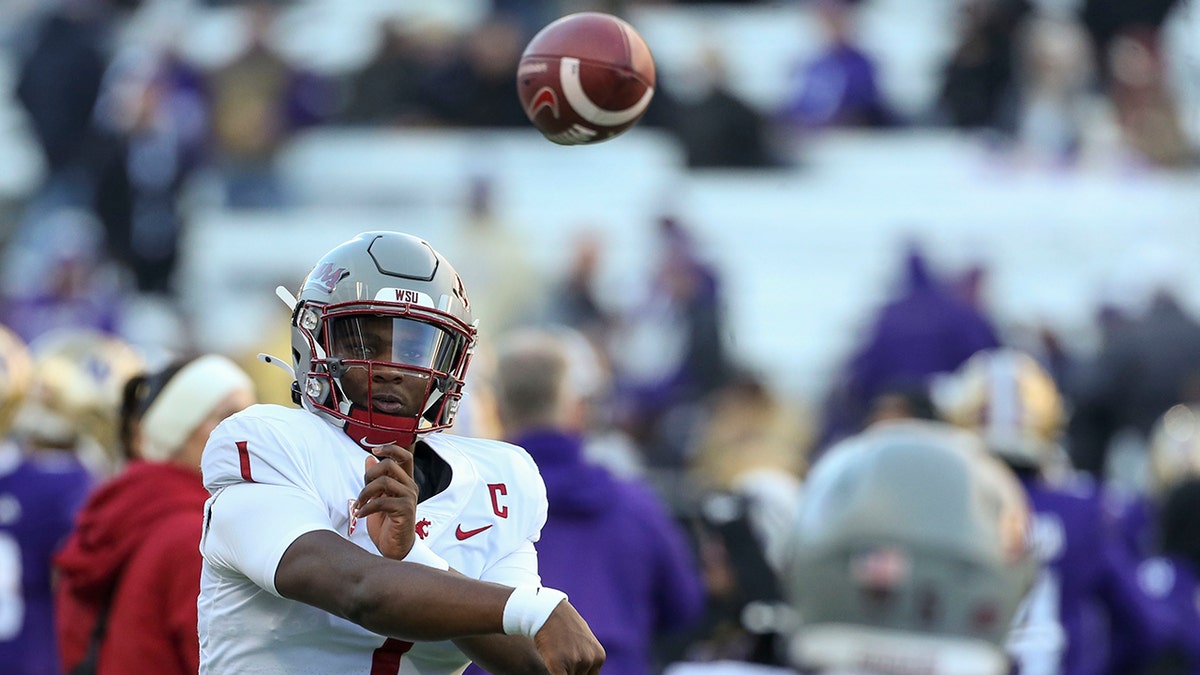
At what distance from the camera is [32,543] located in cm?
635

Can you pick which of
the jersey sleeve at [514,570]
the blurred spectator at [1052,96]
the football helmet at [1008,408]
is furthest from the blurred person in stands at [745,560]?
the blurred spectator at [1052,96]

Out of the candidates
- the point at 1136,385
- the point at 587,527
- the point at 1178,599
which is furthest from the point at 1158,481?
the point at 587,527

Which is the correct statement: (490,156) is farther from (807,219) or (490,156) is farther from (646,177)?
(807,219)

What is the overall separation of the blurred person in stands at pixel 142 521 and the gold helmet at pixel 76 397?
1.63 metres

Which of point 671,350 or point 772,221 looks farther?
point 772,221

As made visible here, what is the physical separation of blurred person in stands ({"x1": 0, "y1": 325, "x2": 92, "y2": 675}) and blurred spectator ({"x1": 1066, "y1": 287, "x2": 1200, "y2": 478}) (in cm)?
615

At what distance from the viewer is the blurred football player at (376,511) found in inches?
108

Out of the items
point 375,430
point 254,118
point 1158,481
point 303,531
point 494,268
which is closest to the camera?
point 303,531

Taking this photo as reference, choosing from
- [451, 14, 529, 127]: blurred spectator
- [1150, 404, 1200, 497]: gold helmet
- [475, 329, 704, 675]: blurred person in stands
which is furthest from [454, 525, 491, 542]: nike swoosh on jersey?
[451, 14, 529, 127]: blurred spectator

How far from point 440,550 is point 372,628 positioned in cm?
32

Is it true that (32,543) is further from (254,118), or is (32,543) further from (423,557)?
(254,118)

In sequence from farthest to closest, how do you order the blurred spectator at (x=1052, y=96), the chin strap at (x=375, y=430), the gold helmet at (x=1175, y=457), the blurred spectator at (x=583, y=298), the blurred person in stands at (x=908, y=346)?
the blurred spectator at (x=1052, y=96) → the blurred spectator at (x=583, y=298) → the blurred person in stands at (x=908, y=346) → the gold helmet at (x=1175, y=457) → the chin strap at (x=375, y=430)

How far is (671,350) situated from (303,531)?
9.11 meters

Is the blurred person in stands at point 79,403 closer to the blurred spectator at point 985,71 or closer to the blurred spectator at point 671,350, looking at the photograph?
the blurred spectator at point 671,350
